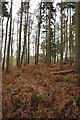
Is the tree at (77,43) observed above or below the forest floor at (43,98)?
above

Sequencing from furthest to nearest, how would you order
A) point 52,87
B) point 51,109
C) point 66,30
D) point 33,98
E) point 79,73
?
point 66,30 < point 79,73 < point 52,87 < point 33,98 < point 51,109

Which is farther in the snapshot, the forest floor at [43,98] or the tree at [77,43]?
the tree at [77,43]

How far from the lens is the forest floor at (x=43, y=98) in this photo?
8.86 meters

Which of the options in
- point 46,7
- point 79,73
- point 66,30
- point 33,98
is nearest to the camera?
point 33,98

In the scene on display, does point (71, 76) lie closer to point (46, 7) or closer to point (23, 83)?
point (23, 83)

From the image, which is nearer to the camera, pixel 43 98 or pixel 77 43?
pixel 43 98

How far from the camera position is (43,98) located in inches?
377

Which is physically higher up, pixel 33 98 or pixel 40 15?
pixel 40 15

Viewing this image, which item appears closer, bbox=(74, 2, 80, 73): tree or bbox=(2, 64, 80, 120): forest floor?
bbox=(2, 64, 80, 120): forest floor

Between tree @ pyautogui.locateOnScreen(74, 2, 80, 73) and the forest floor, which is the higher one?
tree @ pyautogui.locateOnScreen(74, 2, 80, 73)

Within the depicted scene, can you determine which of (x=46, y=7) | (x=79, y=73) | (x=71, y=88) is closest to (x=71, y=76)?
→ (x=79, y=73)

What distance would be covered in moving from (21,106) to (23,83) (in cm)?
239

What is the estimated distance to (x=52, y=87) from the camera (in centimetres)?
1052

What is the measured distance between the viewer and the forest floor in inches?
349
